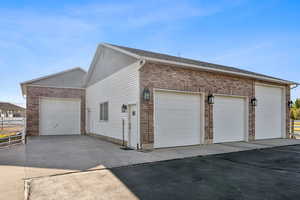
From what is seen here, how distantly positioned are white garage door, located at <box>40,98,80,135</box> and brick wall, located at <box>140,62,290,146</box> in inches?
360

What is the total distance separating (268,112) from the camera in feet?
36.9

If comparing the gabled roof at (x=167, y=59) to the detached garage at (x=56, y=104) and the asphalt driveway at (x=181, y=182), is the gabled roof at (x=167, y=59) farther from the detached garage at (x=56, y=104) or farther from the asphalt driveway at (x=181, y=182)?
the detached garage at (x=56, y=104)

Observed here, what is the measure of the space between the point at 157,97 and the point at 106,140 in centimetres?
474

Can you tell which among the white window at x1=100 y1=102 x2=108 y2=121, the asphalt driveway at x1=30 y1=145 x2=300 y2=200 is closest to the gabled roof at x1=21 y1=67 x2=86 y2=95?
the white window at x1=100 y1=102 x2=108 y2=121

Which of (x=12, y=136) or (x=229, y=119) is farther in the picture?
(x=229, y=119)

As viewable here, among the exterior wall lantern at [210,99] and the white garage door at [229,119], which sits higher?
the exterior wall lantern at [210,99]

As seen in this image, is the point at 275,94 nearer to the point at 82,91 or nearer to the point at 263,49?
the point at 263,49

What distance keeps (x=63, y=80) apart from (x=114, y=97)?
22.3 feet

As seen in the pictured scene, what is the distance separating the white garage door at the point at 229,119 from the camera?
9.27m

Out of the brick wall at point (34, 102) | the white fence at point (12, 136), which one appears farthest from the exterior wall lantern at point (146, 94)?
the brick wall at point (34, 102)

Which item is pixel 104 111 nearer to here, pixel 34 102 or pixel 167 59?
pixel 167 59

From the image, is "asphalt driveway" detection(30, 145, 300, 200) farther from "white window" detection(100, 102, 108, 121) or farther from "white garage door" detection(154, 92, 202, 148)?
"white window" detection(100, 102, 108, 121)

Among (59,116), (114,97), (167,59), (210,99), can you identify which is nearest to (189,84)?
(210,99)

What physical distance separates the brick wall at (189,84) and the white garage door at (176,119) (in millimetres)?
363
